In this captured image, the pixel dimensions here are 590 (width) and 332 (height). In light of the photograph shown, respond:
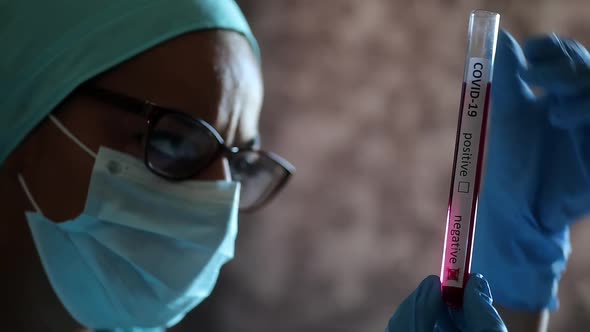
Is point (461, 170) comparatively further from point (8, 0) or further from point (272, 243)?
point (272, 243)

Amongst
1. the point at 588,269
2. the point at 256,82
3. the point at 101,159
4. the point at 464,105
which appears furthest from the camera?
the point at 588,269

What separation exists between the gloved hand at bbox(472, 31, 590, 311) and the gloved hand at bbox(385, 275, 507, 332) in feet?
0.85

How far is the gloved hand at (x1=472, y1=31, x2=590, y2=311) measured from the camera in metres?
0.99

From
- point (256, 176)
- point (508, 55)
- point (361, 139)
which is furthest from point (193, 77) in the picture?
point (361, 139)

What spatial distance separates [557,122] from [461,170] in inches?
12.4

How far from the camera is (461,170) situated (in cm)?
71

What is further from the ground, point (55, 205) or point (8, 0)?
point (8, 0)

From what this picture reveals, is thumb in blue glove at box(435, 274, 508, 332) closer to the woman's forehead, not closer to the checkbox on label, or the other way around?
the checkbox on label

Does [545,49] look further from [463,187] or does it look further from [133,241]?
[133,241]

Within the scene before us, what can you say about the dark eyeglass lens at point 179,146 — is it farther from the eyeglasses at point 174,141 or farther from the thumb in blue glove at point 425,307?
the thumb in blue glove at point 425,307

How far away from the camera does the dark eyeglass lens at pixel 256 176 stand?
128 centimetres

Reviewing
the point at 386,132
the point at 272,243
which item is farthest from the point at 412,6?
the point at 272,243

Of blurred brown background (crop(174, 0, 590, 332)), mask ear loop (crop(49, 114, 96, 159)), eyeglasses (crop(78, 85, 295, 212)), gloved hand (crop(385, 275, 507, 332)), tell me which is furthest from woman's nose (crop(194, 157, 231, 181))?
blurred brown background (crop(174, 0, 590, 332))

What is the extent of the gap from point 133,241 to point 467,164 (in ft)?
2.08
